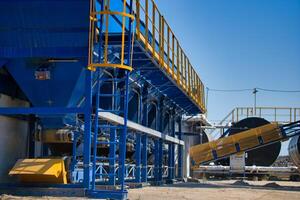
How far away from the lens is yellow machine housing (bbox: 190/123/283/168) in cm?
2678

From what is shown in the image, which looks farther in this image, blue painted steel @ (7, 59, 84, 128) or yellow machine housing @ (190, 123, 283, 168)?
yellow machine housing @ (190, 123, 283, 168)

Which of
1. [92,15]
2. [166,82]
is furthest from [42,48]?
[166,82]

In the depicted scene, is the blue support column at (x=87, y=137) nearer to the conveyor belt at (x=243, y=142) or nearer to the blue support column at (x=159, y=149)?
the blue support column at (x=159, y=149)

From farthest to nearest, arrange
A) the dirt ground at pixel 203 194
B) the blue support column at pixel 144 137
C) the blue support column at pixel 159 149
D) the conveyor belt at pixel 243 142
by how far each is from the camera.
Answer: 1. the conveyor belt at pixel 243 142
2. the blue support column at pixel 159 149
3. the blue support column at pixel 144 137
4. the dirt ground at pixel 203 194

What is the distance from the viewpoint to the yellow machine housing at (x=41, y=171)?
10.7 m

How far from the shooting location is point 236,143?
2783 cm

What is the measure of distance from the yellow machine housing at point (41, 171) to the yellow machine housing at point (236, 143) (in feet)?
58.0

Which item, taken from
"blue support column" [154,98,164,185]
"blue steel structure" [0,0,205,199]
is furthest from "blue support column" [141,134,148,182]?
"blue steel structure" [0,0,205,199]

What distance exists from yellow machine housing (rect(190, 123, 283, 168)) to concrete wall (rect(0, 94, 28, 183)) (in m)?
16.5

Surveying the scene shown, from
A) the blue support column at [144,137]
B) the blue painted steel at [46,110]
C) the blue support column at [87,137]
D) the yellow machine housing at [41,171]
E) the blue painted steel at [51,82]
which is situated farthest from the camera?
the blue support column at [144,137]

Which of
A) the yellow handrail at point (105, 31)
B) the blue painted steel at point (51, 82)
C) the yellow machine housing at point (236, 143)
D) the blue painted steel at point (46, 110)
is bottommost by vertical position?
the yellow machine housing at point (236, 143)

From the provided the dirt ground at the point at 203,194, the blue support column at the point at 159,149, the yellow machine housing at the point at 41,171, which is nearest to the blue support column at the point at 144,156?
the dirt ground at the point at 203,194

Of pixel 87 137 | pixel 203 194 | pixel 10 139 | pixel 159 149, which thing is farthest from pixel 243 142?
pixel 87 137

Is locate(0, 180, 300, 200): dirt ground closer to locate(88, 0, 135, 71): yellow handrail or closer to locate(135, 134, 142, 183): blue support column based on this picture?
locate(135, 134, 142, 183): blue support column
